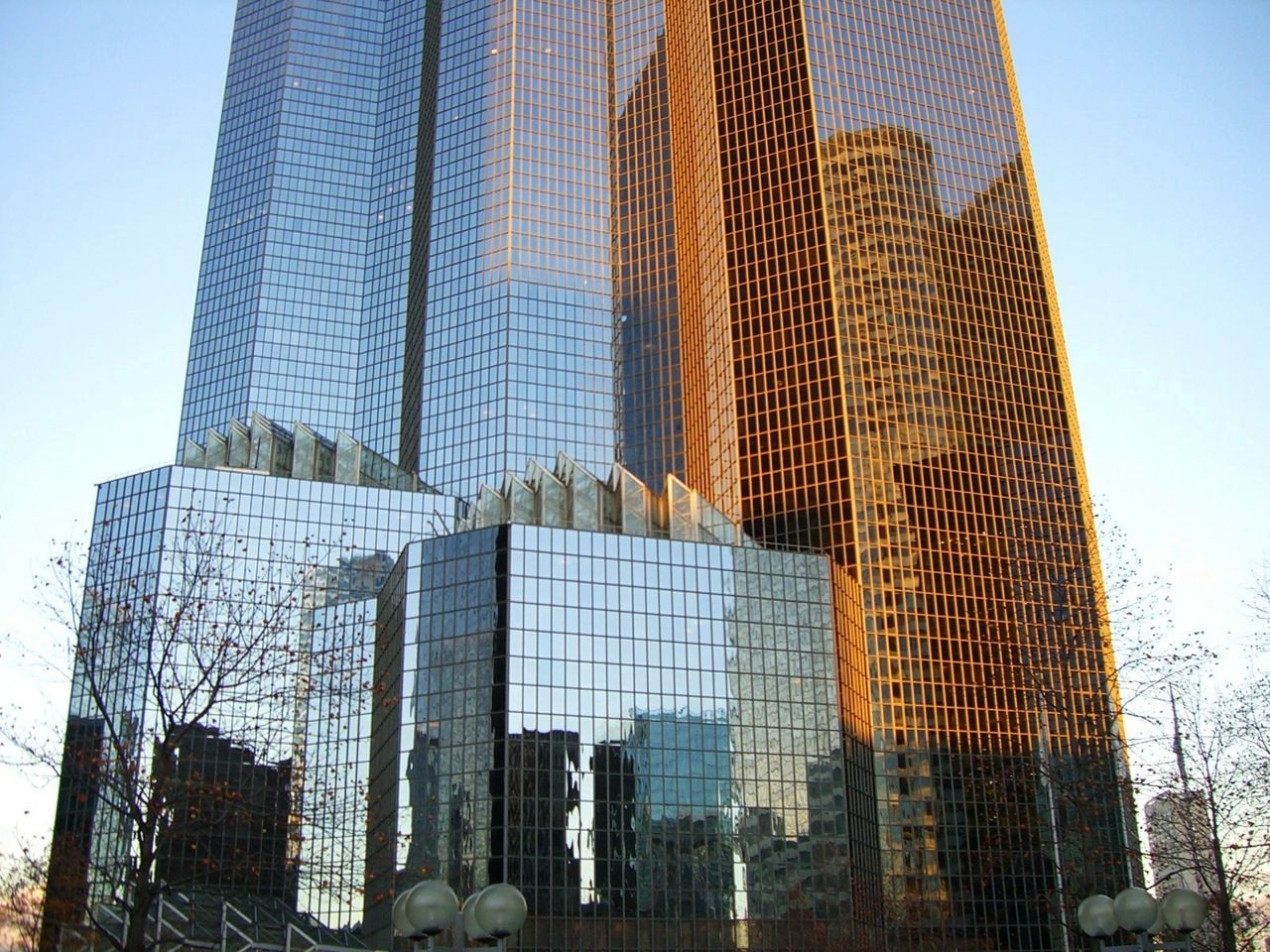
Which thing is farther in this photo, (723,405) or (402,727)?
(723,405)

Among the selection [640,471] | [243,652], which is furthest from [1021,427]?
[243,652]

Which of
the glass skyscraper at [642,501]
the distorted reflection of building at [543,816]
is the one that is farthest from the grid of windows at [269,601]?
the distorted reflection of building at [543,816]

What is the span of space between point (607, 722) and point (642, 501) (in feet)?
64.7

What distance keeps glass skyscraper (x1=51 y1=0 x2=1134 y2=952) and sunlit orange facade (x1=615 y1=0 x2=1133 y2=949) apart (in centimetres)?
42

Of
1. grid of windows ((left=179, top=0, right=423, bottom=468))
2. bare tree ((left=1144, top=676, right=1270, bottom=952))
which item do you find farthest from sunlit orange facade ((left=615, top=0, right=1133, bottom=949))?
bare tree ((left=1144, top=676, right=1270, bottom=952))

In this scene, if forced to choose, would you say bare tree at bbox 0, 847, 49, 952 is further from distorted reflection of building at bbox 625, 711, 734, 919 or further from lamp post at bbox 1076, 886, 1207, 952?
distorted reflection of building at bbox 625, 711, 734, 919

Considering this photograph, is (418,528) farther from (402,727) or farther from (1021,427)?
(1021,427)

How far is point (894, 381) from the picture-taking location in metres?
129

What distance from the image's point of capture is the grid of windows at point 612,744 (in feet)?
272

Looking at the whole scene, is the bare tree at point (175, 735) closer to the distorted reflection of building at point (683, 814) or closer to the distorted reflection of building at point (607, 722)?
the distorted reflection of building at point (607, 722)

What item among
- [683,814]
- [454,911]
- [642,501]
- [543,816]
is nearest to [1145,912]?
[454,911]

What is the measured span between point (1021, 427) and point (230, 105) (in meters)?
125

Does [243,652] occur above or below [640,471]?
below

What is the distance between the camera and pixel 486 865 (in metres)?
81.3
